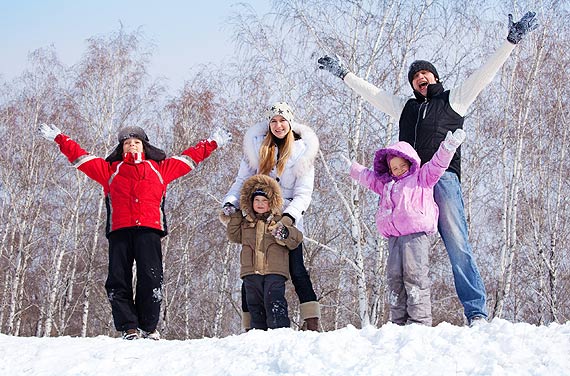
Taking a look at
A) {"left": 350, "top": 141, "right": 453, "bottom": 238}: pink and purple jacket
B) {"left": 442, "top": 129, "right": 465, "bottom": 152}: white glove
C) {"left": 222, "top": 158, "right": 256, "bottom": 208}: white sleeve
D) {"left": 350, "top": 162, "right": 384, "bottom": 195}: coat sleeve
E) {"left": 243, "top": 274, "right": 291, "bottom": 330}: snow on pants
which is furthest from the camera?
{"left": 222, "top": 158, "right": 256, "bottom": 208}: white sleeve

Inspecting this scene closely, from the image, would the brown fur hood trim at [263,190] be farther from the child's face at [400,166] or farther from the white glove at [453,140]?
the white glove at [453,140]

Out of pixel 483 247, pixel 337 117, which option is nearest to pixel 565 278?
pixel 483 247

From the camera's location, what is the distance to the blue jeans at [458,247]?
→ 4055mm

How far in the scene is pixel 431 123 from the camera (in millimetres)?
4477

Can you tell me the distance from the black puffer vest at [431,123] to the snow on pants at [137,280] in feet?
7.36

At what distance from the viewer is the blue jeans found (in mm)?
4055

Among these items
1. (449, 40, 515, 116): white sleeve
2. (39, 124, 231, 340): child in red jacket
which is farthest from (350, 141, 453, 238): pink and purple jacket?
(39, 124, 231, 340): child in red jacket

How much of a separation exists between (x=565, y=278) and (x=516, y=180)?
4612 mm

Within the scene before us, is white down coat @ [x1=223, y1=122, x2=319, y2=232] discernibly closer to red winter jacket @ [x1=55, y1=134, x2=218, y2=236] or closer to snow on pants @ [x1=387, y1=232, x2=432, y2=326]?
red winter jacket @ [x1=55, y1=134, x2=218, y2=236]

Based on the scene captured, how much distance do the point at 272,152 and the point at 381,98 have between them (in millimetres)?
1051

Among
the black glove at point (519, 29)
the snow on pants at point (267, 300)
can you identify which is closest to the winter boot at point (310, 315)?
the snow on pants at point (267, 300)

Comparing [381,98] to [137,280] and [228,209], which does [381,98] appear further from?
[137,280]

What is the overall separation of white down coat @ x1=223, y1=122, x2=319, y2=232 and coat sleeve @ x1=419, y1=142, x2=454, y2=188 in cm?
96

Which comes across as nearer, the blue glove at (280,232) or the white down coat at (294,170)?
the blue glove at (280,232)
